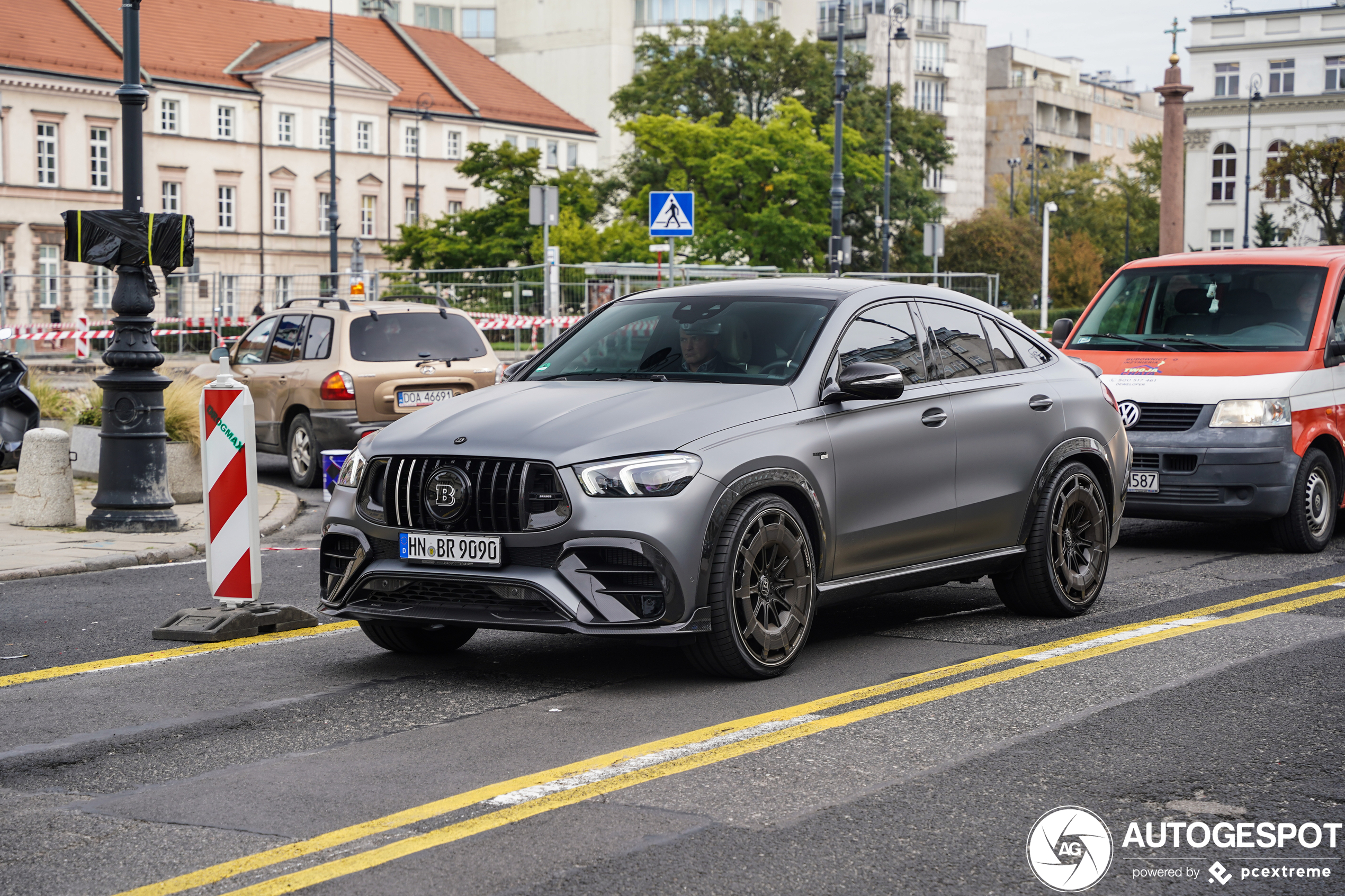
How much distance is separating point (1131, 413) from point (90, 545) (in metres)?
7.19

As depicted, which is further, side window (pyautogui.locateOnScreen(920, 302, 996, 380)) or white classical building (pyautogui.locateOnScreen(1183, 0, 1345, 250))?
white classical building (pyautogui.locateOnScreen(1183, 0, 1345, 250))

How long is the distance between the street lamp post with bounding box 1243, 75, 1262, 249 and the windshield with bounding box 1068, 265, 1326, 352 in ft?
273

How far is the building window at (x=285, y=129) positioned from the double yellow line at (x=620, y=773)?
241ft

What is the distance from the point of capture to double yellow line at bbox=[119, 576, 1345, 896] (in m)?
4.48

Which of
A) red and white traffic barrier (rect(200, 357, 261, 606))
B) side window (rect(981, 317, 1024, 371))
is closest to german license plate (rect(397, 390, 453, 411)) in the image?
red and white traffic barrier (rect(200, 357, 261, 606))

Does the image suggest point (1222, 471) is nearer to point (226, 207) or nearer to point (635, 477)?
point (635, 477)

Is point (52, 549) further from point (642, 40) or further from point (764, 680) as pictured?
point (642, 40)

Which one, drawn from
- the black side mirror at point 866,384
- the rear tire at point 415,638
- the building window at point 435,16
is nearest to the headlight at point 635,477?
the black side mirror at point 866,384

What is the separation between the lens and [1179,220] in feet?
129

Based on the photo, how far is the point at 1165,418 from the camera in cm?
1158

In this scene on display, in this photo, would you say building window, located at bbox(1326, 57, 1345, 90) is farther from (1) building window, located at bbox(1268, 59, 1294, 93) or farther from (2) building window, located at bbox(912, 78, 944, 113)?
(2) building window, located at bbox(912, 78, 944, 113)

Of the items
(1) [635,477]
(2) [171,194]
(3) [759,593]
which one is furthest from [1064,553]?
(2) [171,194]

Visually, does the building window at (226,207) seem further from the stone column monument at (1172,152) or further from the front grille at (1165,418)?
the front grille at (1165,418)

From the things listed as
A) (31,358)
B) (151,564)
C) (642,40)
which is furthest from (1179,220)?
(642,40)
